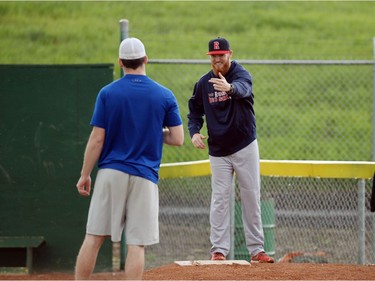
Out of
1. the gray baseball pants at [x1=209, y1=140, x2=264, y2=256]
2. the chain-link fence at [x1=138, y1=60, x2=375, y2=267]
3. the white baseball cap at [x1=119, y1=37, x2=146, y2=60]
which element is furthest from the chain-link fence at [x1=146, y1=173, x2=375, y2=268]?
the white baseball cap at [x1=119, y1=37, x2=146, y2=60]

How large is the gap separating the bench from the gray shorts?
3.81 m

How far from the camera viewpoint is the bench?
1011cm

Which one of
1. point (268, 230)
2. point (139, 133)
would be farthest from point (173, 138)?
point (268, 230)

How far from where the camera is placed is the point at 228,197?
8.76 m

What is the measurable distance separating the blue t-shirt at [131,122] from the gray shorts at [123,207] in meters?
0.07

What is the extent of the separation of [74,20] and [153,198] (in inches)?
686

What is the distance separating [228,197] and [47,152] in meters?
2.46

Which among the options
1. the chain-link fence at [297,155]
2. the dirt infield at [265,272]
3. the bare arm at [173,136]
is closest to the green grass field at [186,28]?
the chain-link fence at [297,155]

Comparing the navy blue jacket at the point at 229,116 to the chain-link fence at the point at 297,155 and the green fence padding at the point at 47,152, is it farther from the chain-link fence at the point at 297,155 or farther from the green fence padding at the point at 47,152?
the green fence padding at the point at 47,152

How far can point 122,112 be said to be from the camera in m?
6.43

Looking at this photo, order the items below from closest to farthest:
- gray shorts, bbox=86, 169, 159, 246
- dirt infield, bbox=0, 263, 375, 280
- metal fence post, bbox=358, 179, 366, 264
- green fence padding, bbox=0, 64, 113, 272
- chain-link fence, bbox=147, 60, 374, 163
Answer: gray shorts, bbox=86, 169, 159, 246
dirt infield, bbox=0, 263, 375, 280
metal fence post, bbox=358, 179, 366, 264
green fence padding, bbox=0, 64, 113, 272
chain-link fence, bbox=147, 60, 374, 163

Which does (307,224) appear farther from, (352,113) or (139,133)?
(352,113)

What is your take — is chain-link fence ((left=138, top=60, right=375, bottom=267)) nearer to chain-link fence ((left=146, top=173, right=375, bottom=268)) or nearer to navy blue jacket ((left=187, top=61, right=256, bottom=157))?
chain-link fence ((left=146, top=173, right=375, bottom=268))

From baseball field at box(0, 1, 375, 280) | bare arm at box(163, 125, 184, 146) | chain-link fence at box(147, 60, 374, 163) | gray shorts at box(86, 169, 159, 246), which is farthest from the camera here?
baseball field at box(0, 1, 375, 280)
